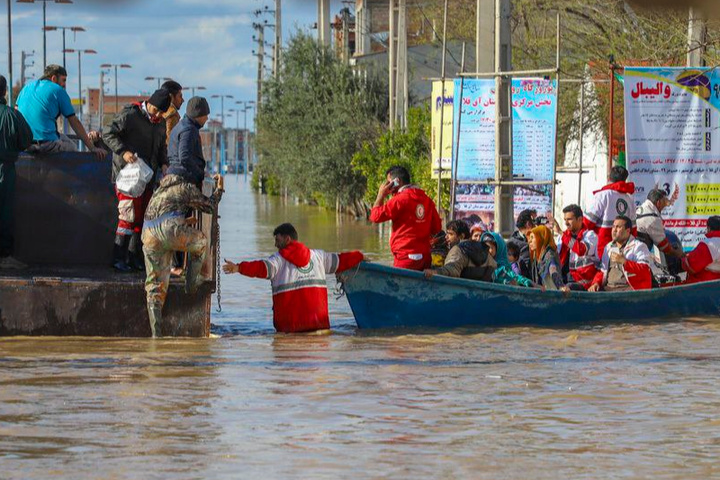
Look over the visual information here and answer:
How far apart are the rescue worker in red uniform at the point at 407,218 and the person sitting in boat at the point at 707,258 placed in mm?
3223

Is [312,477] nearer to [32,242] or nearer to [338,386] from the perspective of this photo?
[338,386]

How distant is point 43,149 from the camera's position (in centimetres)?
1292

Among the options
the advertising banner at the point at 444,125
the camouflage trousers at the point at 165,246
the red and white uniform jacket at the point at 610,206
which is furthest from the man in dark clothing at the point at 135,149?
the advertising banner at the point at 444,125

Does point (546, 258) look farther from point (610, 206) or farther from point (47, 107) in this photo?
point (47, 107)

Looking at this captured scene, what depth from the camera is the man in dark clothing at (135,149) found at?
11797mm

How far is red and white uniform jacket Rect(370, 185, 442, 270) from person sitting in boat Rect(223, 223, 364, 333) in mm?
655

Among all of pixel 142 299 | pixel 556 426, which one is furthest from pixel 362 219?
pixel 556 426

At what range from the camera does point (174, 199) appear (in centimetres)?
1104

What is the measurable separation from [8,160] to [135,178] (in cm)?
133

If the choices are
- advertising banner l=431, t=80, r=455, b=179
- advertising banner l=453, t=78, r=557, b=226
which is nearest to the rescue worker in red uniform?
advertising banner l=453, t=78, r=557, b=226

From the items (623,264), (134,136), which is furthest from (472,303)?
(134,136)

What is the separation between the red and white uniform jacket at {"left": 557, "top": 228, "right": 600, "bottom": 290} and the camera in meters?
14.2

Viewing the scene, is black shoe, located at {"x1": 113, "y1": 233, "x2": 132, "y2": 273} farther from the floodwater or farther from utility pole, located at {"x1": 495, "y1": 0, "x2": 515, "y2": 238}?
utility pole, located at {"x1": 495, "y1": 0, "x2": 515, "y2": 238}

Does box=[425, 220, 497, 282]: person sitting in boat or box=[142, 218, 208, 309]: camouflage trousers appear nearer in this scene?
box=[142, 218, 208, 309]: camouflage trousers
